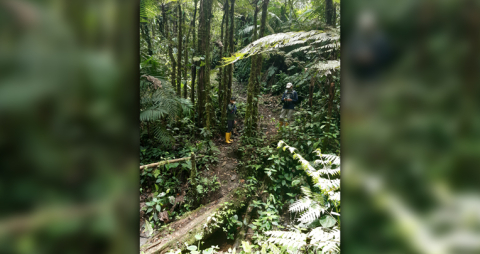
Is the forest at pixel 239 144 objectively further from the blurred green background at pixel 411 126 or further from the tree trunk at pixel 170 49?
the blurred green background at pixel 411 126

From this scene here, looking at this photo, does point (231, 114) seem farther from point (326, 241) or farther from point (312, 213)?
point (326, 241)

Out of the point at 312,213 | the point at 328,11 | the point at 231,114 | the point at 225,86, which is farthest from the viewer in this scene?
the point at 225,86

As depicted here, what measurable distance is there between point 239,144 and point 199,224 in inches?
107

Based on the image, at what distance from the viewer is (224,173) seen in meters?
5.25

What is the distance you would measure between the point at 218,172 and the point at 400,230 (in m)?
5.14

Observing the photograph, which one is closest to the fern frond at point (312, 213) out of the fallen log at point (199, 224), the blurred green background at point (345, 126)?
the fallen log at point (199, 224)

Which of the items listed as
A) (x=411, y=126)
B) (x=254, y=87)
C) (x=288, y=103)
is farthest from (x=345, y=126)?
(x=254, y=87)

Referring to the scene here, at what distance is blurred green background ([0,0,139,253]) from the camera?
222mm

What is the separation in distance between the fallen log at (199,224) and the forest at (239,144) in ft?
0.06

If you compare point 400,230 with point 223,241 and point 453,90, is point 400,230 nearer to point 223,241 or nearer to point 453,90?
point 453,90

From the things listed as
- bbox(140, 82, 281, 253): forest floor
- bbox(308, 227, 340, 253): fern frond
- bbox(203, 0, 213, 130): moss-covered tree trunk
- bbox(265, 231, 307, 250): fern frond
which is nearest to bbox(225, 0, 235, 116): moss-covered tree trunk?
bbox(203, 0, 213, 130): moss-covered tree trunk

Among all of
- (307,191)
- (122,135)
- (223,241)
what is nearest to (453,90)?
(122,135)

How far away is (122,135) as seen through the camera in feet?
0.99

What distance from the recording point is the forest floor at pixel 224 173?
3428mm
